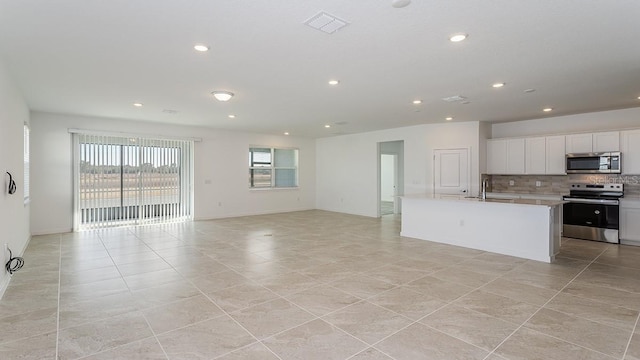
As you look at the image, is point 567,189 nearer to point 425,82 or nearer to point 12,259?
point 425,82

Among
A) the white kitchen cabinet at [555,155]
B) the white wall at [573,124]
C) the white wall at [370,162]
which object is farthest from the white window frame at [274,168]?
the white kitchen cabinet at [555,155]

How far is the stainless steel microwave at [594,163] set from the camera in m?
6.00

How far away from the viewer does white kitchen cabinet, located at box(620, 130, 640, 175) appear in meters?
5.84

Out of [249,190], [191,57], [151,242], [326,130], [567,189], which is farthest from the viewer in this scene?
[249,190]

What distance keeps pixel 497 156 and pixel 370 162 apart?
3.29 metres

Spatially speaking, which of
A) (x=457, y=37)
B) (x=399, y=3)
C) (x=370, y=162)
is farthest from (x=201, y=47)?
(x=370, y=162)

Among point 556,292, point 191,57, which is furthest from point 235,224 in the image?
point 556,292

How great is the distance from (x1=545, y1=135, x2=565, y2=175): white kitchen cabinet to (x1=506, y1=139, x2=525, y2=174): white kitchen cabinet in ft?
1.54

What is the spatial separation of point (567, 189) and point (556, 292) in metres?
4.46

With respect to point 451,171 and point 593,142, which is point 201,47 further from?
point 593,142

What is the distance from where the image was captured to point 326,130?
920cm

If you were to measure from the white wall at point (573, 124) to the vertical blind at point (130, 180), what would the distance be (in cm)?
804

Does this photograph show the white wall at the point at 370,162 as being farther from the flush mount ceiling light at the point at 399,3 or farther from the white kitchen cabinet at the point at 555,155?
the flush mount ceiling light at the point at 399,3

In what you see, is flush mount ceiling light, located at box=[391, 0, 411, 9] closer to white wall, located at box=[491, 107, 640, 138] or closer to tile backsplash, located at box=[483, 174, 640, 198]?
white wall, located at box=[491, 107, 640, 138]
